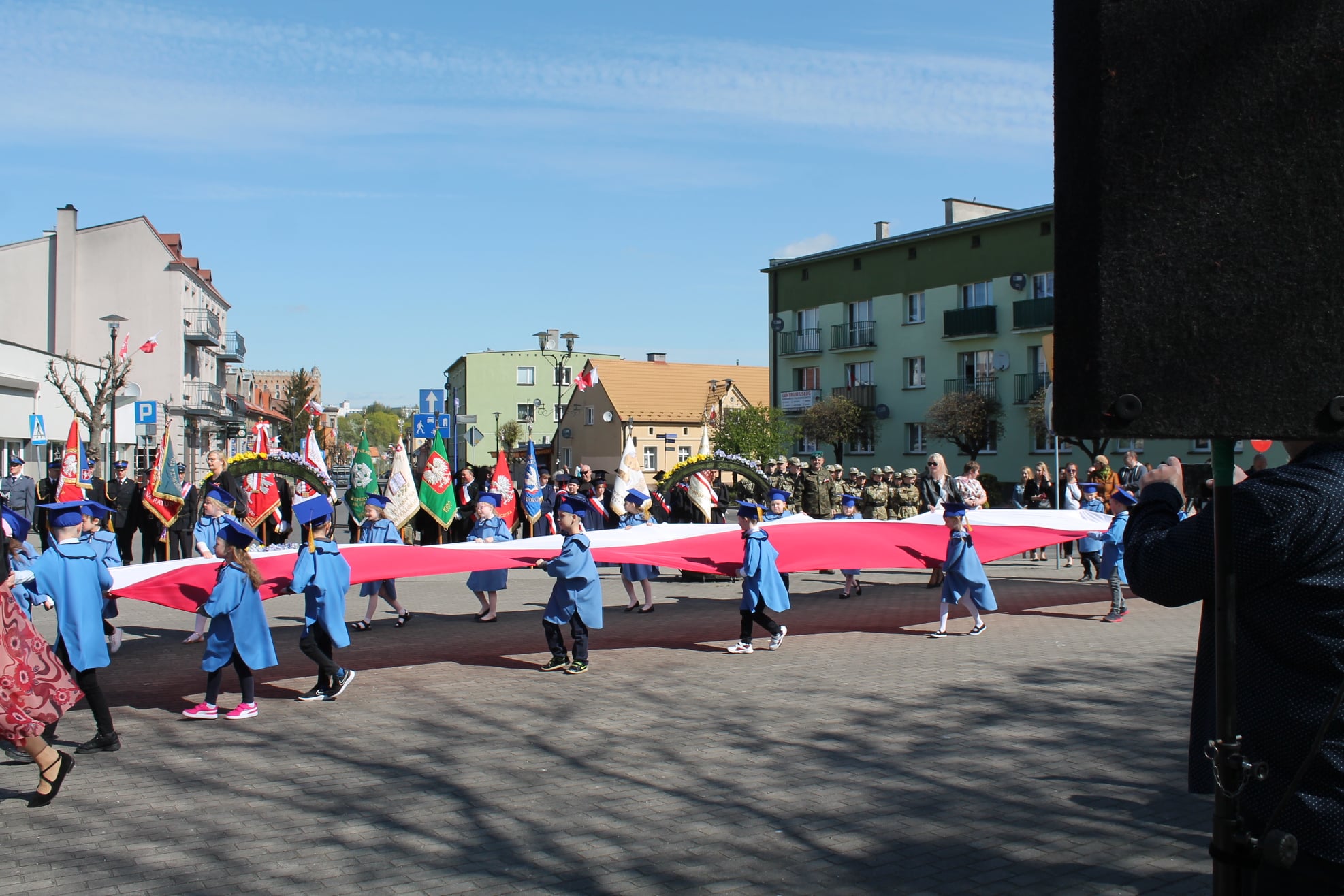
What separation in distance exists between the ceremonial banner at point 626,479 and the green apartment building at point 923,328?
71.6 feet

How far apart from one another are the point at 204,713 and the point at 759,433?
40.4 m

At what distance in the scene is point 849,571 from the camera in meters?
15.9

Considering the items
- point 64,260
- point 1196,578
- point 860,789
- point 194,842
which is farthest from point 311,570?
point 64,260

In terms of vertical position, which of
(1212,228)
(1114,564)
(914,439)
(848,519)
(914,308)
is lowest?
(1114,564)

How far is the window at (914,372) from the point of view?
45.8 meters

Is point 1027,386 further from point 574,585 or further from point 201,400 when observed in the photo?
point 201,400

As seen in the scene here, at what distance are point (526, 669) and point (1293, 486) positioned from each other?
28.9 ft

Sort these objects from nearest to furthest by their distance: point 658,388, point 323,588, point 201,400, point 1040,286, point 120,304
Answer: point 323,588 → point 1040,286 → point 120,304 → point 201,400 → point 658,388

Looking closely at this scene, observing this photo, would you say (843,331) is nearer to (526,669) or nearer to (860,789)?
(526,669)

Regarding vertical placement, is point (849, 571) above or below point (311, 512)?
below

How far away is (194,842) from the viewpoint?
575 centimetres

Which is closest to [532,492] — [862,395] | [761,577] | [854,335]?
[761,577]

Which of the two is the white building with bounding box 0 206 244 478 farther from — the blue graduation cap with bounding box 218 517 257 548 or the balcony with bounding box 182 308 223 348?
the blue graduation cap with bounding box 218 517 257 548

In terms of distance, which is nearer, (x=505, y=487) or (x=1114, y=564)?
(x=1114, y=564)
